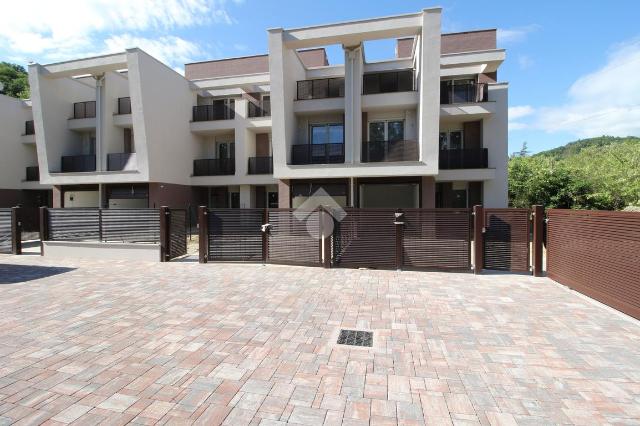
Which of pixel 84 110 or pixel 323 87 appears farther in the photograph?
pixel 84 110

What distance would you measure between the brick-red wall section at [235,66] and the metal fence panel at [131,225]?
56.2 ft

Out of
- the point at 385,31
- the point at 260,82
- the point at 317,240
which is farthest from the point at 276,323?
the point at 260,82

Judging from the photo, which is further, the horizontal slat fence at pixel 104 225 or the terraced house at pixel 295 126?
the terraced house at pixel 295 126

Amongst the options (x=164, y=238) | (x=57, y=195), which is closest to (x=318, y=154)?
(x=164, y=238)

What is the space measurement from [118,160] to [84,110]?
4.66 meters

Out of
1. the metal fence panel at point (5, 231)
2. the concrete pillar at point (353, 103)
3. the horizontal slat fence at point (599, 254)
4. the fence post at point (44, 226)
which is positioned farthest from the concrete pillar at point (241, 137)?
the horizontal slat fence at point (599, 254)

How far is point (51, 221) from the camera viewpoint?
10.5 m

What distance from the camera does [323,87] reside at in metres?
14.8

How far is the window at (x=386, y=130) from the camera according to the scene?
48.5 feet

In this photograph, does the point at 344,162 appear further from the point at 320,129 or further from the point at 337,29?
the point at 337,29

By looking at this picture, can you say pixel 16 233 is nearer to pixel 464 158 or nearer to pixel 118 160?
pixel 118 160

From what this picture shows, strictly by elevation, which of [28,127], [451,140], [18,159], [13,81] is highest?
[13,81]

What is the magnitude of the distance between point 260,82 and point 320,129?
637 cm

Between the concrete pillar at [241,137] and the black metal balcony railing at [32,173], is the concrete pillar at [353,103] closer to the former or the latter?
the concrete pillar at [241,137]
